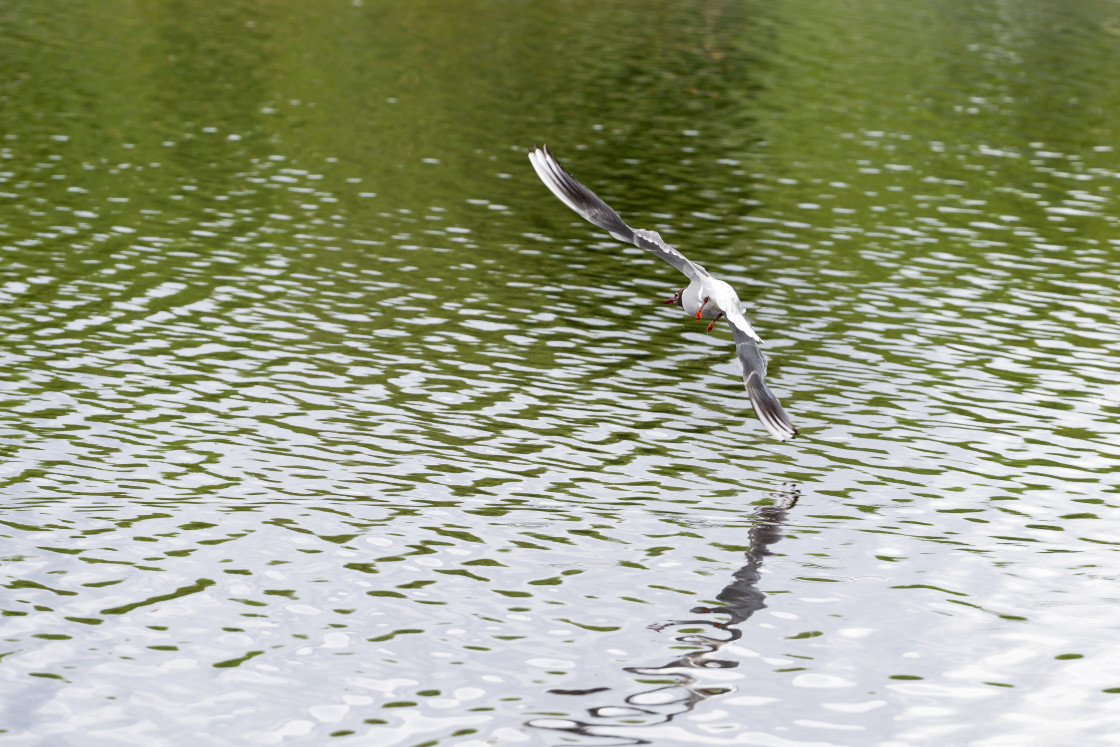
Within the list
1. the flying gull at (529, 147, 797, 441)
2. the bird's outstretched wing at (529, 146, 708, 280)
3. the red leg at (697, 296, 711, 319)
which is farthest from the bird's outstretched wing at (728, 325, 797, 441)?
the bird's outstretched wing at (529, 146, 708, 280)

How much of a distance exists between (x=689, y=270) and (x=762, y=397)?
88.8 inches

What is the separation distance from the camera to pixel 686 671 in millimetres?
18422

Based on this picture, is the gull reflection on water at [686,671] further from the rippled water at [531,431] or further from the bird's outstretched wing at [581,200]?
the bird's outstretched wing at [581,200]

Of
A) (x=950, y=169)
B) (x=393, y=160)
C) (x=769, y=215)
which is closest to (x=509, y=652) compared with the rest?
(x=769, y=215)

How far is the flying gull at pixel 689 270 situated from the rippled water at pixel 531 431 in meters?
2.73

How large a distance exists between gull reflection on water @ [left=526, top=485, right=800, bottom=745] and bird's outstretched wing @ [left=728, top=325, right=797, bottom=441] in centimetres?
236

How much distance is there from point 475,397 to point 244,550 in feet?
28.9

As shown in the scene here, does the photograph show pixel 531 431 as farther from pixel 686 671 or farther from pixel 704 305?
pixel 686 671

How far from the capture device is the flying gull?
20.0 metres

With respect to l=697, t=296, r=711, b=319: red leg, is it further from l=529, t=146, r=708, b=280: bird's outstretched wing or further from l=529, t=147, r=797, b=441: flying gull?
l=529, t=146, r=708, b=280: bird's outstretched wing

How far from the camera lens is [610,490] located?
24.7 meters

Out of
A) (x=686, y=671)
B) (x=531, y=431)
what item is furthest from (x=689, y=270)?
(x=531, y=431)

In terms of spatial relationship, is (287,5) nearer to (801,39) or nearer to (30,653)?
(801,39)

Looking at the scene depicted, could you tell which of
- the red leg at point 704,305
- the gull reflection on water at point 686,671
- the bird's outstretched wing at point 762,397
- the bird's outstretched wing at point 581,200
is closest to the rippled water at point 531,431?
the gull reflection on water at point 686,671
